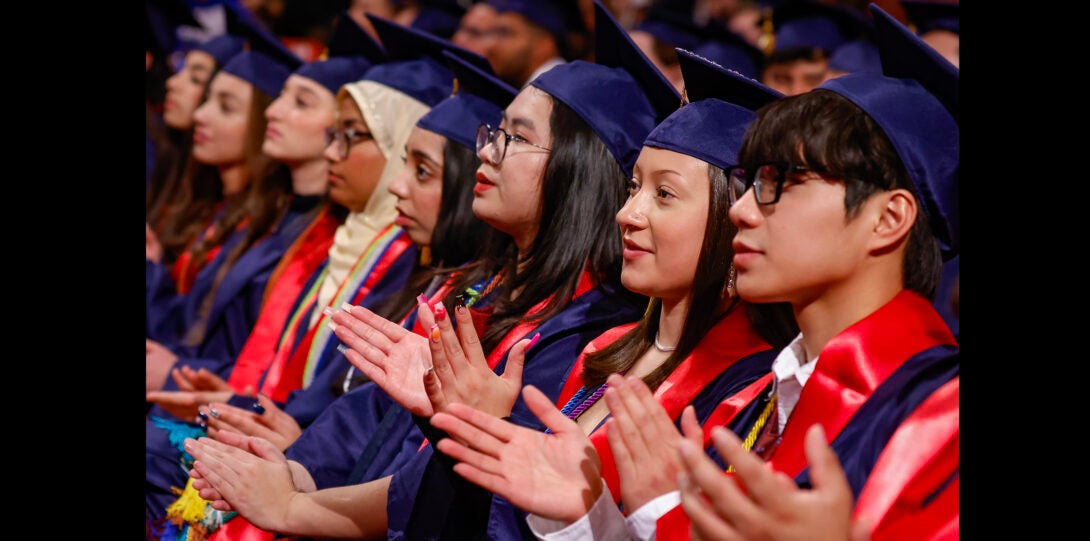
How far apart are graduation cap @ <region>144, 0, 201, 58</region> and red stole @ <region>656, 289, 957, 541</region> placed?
5631mm

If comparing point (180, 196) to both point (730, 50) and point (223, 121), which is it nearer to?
point (223, 121)

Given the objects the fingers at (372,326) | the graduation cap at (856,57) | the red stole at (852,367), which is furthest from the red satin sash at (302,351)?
the red stole at (852,367)

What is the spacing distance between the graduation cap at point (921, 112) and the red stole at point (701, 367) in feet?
1.69

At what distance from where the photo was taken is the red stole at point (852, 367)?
1.79 m

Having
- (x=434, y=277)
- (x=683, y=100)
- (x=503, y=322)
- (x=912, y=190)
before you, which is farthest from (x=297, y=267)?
(x=912, y=190)

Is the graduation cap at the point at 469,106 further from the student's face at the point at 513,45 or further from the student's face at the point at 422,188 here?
the student's face at the point at 513,45

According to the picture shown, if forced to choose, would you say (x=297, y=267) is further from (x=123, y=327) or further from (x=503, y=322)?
(x=123, y=327)

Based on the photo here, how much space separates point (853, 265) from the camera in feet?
6.14

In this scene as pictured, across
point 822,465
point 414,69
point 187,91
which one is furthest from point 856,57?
point 822,465

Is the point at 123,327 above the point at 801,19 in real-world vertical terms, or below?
below

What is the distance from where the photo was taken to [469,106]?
366cm

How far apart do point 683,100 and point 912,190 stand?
89 centimetres

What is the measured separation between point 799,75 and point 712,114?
121 inches

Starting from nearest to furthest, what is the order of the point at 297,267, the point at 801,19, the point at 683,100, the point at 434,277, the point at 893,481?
the point at 893,481 → the point at 683,100 → the point at 434,277 → the point at 297,267 → the point at 801,19
